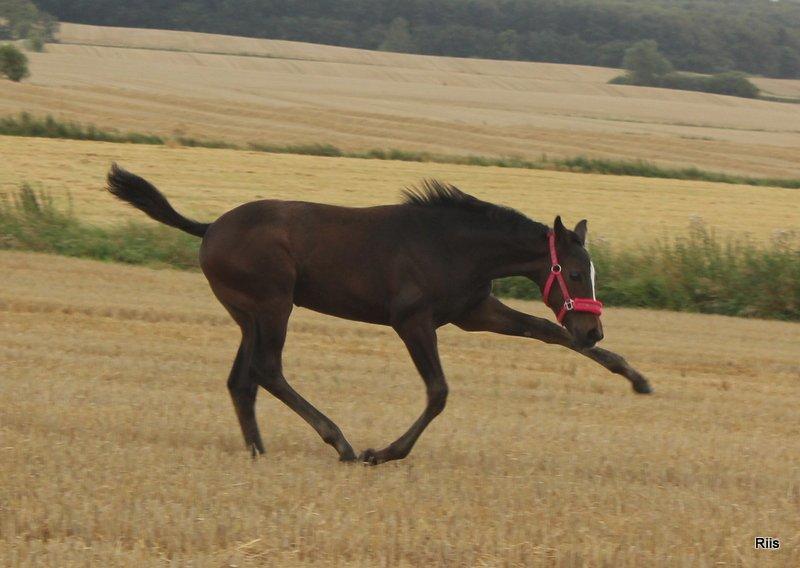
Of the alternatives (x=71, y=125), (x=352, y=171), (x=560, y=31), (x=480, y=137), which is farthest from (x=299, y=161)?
(x=560, y=31)

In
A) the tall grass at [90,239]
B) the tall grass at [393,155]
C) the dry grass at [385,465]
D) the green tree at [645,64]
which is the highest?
the dry grass at [385,465]

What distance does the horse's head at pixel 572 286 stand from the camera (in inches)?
301

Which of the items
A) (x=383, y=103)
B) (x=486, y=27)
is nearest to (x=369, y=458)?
(x=383, y=103)

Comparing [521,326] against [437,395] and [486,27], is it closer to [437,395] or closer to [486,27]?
[437,395]

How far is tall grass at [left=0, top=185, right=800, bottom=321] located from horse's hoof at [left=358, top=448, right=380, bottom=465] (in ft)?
33.4

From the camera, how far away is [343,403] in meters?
10.2

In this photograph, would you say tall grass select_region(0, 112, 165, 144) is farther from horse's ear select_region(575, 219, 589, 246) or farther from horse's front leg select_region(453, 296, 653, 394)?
horse's ear select_region(575, 219, 589, 246)

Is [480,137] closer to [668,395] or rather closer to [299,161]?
[299,161]

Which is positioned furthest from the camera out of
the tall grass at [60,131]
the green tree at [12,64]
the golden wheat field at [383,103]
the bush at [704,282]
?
the green tree at [12,64]

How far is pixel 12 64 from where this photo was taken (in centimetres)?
5497

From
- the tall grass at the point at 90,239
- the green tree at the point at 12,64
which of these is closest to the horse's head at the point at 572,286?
the tall grass at the point at 90,239

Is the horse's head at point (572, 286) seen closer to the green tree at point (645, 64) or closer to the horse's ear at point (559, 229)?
the horse's ear at point (559, 229)

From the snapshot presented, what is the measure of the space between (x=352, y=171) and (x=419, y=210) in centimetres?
2450

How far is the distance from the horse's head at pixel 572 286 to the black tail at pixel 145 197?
2315 millimetres
